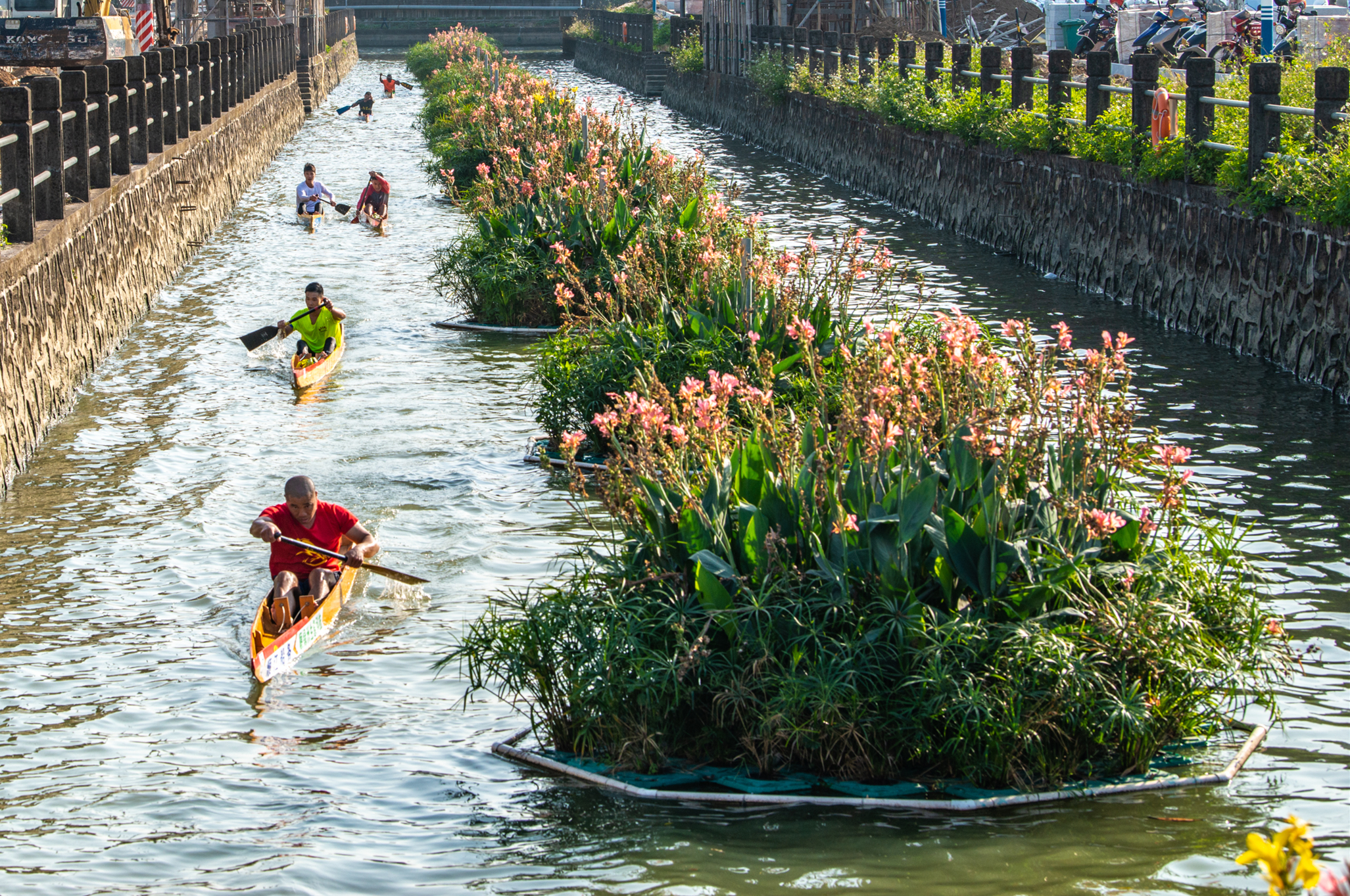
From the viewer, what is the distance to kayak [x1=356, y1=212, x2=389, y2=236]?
1117 inches

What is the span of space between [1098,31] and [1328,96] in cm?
1907

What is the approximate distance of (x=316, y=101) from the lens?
6112 cm

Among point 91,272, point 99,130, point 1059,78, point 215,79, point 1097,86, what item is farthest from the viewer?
point 215,79

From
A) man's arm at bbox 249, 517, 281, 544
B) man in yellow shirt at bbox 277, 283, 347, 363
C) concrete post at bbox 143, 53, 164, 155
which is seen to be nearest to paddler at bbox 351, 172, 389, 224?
concrete post at bbox 143, 53, 164, 155

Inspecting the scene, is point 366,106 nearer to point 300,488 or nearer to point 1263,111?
point 1263,111

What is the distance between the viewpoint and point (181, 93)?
Result: 90.1 feet

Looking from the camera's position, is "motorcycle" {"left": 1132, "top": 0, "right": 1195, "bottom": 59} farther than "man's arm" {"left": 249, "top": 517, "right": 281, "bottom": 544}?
Yes

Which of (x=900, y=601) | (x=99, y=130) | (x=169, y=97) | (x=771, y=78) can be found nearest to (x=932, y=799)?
(x=900, y=601)

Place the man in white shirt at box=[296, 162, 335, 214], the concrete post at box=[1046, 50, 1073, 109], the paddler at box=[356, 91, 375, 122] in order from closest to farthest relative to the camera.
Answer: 1. the concrete post at box=[1046, 50, 1073, 109]
2. the man in white shirt at box=[296, 162, 335, 214]
3. the paddler at box=[356, 91, 375, 122]

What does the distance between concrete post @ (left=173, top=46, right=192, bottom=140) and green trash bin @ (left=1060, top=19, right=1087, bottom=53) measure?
17.8m

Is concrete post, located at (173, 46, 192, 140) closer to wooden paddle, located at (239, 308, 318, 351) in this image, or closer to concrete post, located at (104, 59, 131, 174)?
concrete post, located at (104, 59, 131, 174)

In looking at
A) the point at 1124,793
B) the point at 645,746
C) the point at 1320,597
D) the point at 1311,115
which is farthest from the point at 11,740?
the point at 1311,115

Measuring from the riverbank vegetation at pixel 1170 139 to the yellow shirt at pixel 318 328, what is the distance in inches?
362

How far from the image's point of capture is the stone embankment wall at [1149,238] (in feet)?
47.8
